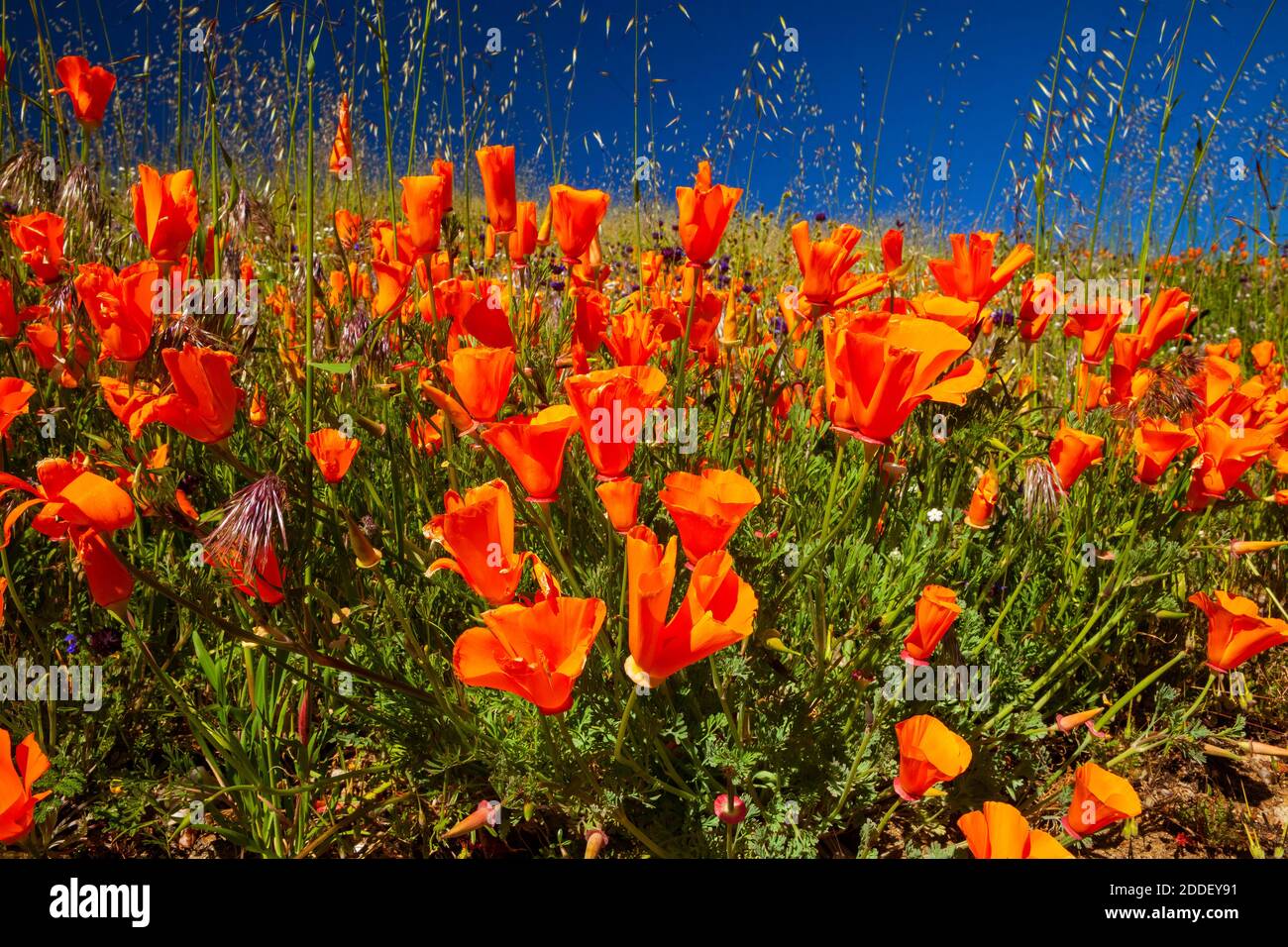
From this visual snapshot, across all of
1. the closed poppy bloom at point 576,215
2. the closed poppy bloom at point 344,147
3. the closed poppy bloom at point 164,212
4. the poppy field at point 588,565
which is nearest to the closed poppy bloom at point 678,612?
the poppy field at point 588,565

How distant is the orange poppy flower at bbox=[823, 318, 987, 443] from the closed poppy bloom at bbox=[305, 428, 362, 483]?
2.88 ft

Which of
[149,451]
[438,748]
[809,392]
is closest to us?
[438,748]

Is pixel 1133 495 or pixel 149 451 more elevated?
pixel 149 451

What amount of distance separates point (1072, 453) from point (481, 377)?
1205 mm

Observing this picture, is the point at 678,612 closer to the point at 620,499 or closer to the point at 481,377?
the point at 620,499

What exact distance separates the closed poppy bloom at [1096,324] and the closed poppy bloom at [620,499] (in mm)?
1270

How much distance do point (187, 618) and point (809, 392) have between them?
1.55 meters

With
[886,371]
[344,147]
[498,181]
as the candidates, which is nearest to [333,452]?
[498,181]

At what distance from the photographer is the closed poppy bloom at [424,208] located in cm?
152

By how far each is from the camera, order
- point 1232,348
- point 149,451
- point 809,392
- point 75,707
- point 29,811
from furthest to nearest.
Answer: point 1232,348 → point 809,392 → point 149,451 → point 75,707 → point 29,811

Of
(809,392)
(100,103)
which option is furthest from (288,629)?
(100,103)

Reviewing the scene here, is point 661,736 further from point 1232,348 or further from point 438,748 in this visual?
point 1232,348

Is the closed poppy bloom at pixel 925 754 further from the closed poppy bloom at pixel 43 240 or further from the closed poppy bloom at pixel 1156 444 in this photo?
the closed poppy bloom at pixel 43 240

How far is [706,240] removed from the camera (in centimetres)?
160
